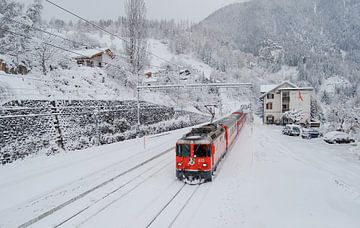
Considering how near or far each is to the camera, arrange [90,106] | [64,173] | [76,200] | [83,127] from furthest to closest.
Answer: [90,106] → [83,127] → [64,173] → [76,200]

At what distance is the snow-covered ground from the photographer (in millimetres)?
10070

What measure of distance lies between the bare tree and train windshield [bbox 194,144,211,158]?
91.0ft

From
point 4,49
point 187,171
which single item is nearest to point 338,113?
point 187,171

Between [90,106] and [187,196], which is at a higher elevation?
[90,106]

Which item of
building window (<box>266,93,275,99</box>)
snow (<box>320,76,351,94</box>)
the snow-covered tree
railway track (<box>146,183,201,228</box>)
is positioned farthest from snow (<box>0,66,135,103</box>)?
snow (<box>320,76,351,94</box>)

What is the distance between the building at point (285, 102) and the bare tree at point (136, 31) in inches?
1187

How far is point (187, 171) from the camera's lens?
47.7 feet

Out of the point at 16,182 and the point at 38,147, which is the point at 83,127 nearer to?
the point at 38,147

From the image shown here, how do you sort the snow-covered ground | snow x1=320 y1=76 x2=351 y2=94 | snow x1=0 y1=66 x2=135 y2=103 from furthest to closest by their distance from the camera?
snow x1=320 y1=76 x2=351 y2=94, snow x1=0 y1=66 x2=135 y2=103, the snow-covered ground

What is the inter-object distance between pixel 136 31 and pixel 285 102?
33.8 meters

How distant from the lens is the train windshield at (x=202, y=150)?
14289mm

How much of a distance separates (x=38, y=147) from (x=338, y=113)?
151ft

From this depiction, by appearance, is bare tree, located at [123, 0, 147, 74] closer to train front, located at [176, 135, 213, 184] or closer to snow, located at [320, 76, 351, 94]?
train front, located at [176, 135, 213, 184]

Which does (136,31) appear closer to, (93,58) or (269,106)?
(93,58)
